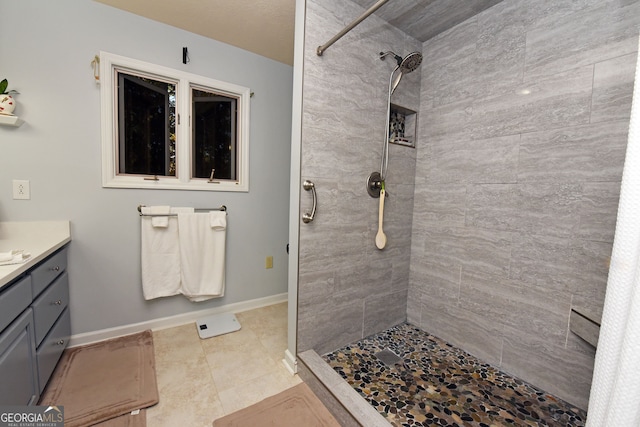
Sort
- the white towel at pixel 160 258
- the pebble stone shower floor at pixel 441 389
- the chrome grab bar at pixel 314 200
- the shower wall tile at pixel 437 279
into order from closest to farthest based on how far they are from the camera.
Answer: the pebble stone shower floor at pixel 441 389 → the chrome grab bar at pixel 314 200 → the shower wall tile at pixel 437 279 → the white towel at pixel 160 258

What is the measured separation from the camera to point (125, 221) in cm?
187

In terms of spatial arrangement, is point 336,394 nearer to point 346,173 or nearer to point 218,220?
point 346,173

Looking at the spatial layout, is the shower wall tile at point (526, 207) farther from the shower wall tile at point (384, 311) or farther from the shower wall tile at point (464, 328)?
the shower wall tile at point (384, 311)

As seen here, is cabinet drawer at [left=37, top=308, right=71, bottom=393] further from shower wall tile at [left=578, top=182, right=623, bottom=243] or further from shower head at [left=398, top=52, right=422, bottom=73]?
shower wall tile at [left=578, top=182, right=623, bottom=243]

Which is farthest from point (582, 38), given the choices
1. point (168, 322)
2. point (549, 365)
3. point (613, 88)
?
point (168, 322)

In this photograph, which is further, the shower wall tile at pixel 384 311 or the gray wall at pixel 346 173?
the shower wall tile at pixel 384 311

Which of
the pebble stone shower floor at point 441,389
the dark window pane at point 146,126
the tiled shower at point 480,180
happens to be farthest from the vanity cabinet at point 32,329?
the pebble stone shower floor at point 441,389

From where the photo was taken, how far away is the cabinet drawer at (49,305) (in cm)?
120

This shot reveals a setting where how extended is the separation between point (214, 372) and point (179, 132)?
6.00ft

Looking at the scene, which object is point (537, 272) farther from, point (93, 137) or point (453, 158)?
point (93, 137)

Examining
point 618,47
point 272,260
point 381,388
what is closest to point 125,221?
point 272,260

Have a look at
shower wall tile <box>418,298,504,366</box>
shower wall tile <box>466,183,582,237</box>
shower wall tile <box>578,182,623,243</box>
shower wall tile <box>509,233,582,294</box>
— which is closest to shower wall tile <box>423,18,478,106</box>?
shower wall tile <box>466,183,582,237</box>

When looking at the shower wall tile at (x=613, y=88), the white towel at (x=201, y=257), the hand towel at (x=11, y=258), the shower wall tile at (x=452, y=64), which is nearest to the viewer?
the hand towel at (x=11, y=258)

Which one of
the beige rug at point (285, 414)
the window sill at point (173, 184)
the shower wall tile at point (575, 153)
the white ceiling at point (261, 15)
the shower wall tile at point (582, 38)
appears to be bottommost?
the beige rug at point (285, 414)
